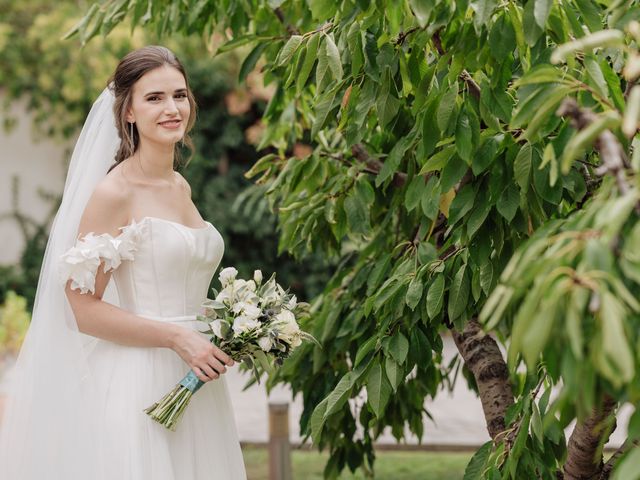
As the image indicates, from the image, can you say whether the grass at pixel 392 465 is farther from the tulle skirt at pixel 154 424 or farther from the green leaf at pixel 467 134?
the green leaf at pixel 467 134

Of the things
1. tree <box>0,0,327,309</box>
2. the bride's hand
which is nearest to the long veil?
the bride's hand

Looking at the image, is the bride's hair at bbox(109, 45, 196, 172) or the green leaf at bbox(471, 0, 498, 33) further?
the bride's hair at bbox(109, 45, 196, 172)

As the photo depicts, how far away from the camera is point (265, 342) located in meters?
2.71

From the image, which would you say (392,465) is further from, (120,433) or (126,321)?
(126,321)

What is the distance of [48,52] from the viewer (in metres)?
11.9

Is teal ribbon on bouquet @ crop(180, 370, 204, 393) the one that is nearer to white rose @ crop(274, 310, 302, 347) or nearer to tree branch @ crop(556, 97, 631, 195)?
white rose @ crop(274, 310, 302, 347)

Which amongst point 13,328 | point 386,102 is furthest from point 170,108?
point 13,328

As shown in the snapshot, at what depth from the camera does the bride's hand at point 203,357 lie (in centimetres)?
272

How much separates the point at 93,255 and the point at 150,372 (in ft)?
1.32

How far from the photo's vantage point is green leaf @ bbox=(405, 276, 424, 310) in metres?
2.42

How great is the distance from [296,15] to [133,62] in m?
0.82

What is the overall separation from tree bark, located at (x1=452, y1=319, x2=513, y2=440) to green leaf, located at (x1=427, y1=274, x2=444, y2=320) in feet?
2.77

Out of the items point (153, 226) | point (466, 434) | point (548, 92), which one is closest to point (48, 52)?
point (466, 434)

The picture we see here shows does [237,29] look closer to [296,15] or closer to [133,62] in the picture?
[296,15]
